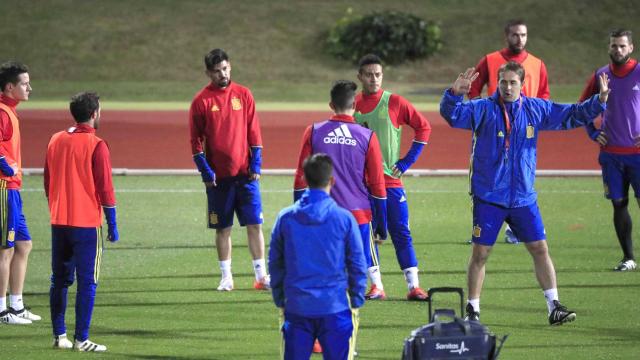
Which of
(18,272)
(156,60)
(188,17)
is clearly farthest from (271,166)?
(188,17)

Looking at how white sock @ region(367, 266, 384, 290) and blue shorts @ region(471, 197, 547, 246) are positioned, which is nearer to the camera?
blue shorts @ region(471, 197, 547, 246)

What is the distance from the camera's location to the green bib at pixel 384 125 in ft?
34.0

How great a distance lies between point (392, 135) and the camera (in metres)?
10.4

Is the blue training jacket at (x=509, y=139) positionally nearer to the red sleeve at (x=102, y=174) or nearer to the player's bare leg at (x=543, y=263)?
the player's bare leg at (x=543, y=263)

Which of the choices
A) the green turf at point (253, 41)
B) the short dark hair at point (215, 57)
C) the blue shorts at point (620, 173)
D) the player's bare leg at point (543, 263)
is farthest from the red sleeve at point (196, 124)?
the green turf at point (253, 41)

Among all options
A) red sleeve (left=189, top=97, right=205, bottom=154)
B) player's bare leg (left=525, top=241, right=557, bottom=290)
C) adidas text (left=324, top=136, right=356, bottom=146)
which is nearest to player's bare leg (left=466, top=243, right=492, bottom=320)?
player's bare leg (left=525, top=241, right=557, bottom=290)

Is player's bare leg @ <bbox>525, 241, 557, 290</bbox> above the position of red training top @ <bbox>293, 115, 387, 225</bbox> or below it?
below

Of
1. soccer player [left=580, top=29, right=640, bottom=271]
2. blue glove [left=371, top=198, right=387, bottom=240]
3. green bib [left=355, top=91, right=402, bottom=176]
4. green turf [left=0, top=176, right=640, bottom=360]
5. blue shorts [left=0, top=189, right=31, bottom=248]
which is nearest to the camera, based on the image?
green turf [left=0, top=176, right=640, bottom=360]

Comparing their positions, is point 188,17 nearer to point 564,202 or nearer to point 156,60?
point 156,60

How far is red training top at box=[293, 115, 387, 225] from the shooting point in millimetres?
8852

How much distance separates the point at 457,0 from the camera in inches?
1690

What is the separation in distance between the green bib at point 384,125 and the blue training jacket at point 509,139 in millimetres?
1112

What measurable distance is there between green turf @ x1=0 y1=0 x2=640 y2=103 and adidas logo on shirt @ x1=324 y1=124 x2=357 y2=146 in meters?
25.1

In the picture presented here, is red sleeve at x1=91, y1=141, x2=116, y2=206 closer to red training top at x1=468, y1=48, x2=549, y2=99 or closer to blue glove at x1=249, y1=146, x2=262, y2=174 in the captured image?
blue glove at x1=249, y1=146, x2=262, y2=174
